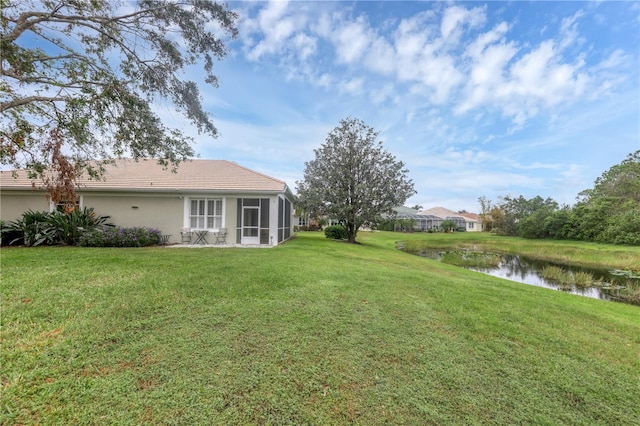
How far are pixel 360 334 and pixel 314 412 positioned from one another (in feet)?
5.19

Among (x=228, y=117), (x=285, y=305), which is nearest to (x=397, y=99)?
(x=228, y=117)

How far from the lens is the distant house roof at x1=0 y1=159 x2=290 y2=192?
13.1 m

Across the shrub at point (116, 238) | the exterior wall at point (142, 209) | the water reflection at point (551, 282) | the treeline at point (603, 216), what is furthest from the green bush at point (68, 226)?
the treeline at point (603, 216)

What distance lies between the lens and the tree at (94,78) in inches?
237

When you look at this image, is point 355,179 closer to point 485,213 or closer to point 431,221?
point 431,221

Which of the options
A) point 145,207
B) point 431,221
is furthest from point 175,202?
point 431,221

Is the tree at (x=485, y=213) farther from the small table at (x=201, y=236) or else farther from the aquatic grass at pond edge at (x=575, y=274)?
the small table at (x=201, y=236)

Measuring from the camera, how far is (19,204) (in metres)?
13.2

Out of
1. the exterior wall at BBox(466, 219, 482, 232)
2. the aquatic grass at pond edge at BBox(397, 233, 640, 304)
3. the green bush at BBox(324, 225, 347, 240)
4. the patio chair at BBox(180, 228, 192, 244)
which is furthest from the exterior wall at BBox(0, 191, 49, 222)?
the exterior wall at BBox(466, 219, 482, 232)

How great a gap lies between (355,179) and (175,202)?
12.4 meters

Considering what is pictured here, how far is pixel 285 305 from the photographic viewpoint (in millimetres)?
4703

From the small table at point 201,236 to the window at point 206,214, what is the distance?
313mm

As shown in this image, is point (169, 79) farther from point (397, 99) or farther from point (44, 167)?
point (397, 99)

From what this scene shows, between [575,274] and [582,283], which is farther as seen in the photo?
[575,274]
